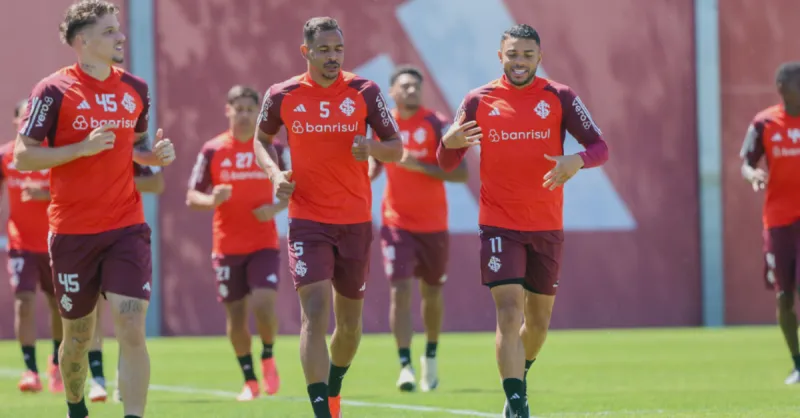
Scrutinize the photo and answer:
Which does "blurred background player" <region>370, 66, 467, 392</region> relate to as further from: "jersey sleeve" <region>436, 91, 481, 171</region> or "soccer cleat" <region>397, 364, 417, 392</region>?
"jersey sleeve" <region>436, 91, 481, 171</region>

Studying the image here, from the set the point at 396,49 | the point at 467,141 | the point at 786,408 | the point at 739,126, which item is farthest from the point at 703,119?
the point at 467,141

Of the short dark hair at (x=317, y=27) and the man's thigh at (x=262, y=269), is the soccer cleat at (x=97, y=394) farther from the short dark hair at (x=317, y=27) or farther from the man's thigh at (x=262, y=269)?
the short dark hair at (x=317, y=27)

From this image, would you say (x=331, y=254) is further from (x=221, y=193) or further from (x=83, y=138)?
(x=221, y=193)

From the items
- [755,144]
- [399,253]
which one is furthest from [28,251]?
[755,144]

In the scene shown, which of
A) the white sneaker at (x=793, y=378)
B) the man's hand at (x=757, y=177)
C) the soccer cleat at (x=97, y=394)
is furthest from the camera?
the white sneaker at (x=793, y=378)

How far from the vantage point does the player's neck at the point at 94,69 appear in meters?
7.75

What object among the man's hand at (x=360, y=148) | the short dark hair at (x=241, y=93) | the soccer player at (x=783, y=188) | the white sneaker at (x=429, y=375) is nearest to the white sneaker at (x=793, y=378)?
the soccer player at (x=783, y=188)

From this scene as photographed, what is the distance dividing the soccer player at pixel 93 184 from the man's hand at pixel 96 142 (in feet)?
0.11

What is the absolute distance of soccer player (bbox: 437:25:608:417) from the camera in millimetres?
8500

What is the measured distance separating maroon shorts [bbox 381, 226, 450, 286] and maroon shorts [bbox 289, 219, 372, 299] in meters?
4.14

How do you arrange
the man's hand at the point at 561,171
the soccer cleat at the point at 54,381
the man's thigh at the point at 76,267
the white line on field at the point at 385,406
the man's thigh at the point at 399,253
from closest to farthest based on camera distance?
the man's thigh at the point at 76,267
the man's hand at the point at 561,171
the white line on field at the point at 385,406
the soccer cleat at the point at 54,381
the man's thigh at the point at 399,253

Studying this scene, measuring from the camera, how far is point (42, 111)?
755 centimetres

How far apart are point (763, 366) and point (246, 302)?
5733 mm

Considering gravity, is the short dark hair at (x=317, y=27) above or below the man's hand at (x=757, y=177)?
above
